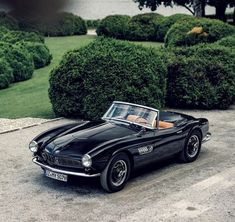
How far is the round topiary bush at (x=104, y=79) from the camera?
12078 millimetres

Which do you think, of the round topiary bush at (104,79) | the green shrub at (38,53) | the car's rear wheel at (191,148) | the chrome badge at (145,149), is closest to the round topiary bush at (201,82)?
the round topiary bush at (104,79)

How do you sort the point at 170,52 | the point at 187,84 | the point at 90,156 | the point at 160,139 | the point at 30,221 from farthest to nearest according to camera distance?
the point at 170,52 < the point at 187,84 < the point at 160,139 < the point at 90,156 < the point at 30,221

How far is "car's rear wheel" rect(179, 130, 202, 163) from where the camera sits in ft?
28.6

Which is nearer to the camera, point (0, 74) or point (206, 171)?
point (206, 171)

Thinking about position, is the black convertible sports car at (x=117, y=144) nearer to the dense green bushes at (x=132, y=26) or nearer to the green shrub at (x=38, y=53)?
the green shrub at (x=38, y=53)

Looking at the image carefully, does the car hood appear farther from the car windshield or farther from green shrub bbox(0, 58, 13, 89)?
green shrub bbox(0, 58, 13, 89)

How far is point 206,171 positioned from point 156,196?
176cm

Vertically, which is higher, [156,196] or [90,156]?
[90,156]

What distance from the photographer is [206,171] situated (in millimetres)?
8297

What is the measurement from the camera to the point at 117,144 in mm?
7102

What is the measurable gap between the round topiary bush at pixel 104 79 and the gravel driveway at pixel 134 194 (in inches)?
126

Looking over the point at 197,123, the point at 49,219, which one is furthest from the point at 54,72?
the point at 49,219

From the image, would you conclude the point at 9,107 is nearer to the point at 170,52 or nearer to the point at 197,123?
the point at 170,52

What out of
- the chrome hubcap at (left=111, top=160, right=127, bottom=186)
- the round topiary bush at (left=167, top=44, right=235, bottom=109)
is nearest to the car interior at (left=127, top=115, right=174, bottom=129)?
the chrome hubcap at (left=111, top=160, right=127, bottom=186)
